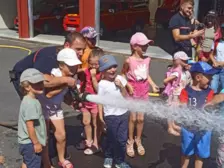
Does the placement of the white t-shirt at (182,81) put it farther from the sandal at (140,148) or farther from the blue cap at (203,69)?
the blue cap at (203,69)

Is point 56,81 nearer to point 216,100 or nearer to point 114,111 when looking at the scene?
point 114,111

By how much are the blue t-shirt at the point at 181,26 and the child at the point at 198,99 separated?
87.9 inches

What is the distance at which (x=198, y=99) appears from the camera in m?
4.13

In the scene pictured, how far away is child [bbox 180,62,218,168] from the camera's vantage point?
4.10m

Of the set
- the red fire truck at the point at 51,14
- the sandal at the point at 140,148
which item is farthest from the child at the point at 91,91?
the red fire truck at the point at 51,14

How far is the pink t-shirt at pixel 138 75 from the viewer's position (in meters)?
5.23

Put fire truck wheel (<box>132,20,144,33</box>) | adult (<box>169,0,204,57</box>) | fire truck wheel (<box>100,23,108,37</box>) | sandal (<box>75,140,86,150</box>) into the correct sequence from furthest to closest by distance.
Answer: fire truck wheel (<box>132,20,144,33</box>) → fire truck wheel (<box>100,23,108,37</box>) → adult (<box>169,0,204,57</box>) → sandal (<box>75,140,86,150</box>)

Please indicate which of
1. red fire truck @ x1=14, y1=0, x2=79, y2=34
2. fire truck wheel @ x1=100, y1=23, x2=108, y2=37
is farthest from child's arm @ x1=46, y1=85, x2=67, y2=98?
red fire truck @ x1=14, y1=0, x2=79, y2=34

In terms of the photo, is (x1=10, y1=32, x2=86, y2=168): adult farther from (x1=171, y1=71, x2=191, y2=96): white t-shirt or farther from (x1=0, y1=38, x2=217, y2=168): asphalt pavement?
(x1=171, y1=71, x2=191, y2=96): white t-shirt

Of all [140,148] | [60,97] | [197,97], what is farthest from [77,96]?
[197,97]

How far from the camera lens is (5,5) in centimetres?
1873

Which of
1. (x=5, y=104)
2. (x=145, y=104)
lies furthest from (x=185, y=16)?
(x=5, y=104)

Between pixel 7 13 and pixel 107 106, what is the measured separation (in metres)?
15.3

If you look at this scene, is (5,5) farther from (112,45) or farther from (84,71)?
(84,71)
